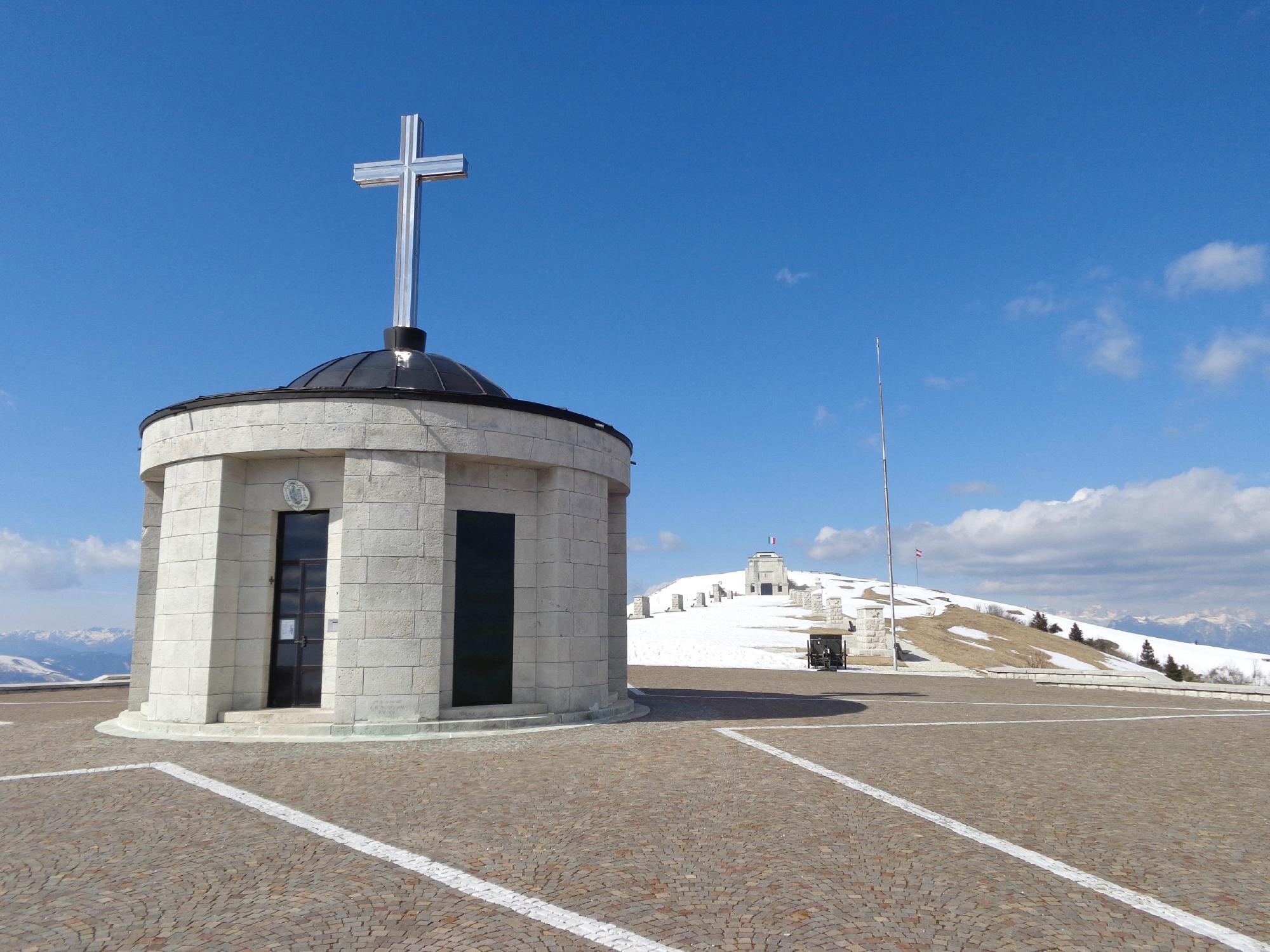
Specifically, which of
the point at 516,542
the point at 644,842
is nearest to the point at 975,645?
the point at 516,542

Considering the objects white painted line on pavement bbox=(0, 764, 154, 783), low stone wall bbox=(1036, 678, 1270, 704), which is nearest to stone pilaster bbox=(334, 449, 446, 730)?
white painted line on pavement bbox=(0, 764, 154, 783)

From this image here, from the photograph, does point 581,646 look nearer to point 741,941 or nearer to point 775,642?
point 741,941

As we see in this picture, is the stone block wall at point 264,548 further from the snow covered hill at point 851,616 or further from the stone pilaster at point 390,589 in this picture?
the snow covered hill at point 851,616

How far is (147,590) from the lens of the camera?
56.3ft

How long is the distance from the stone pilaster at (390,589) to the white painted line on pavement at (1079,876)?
6.72 m

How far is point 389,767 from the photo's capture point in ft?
35.4

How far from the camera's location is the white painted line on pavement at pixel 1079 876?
5.48 m

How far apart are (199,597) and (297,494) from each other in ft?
7.75

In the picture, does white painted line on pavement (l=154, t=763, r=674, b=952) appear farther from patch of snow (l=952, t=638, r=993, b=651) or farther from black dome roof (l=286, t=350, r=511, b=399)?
patch of snow (l=952, t=638, r=993, b=651)

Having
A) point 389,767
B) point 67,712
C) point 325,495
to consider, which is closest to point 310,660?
point 325,495

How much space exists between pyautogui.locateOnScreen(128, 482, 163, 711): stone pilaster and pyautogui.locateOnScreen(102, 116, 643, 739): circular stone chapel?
0.61ft

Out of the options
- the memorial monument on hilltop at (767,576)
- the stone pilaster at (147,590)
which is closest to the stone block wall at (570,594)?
the stone pilaster at (147,590)

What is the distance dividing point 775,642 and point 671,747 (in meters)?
35.9

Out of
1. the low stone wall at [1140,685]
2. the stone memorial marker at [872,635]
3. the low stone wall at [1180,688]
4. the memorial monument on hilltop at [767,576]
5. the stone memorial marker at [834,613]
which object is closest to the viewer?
the low stone wall at [1180,688]
